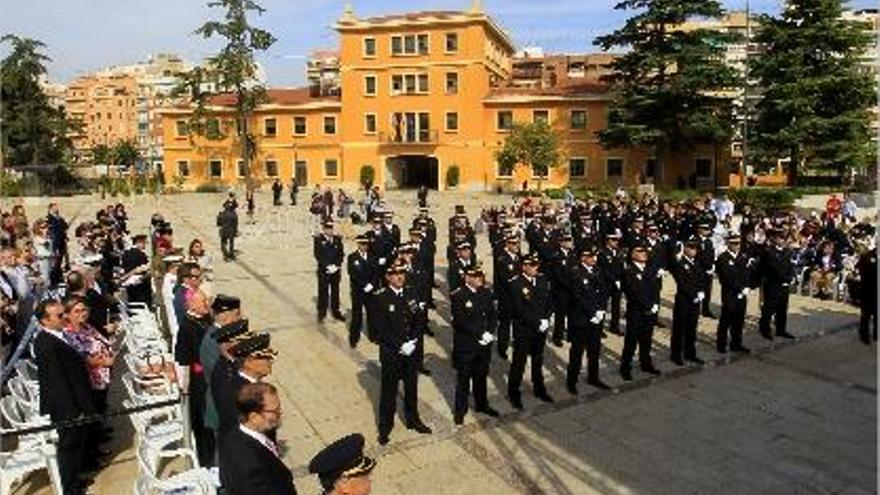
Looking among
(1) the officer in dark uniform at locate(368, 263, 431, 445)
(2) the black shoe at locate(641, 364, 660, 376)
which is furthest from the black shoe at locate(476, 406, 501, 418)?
(2) the black shoe at locate(641, 364, 660, 376)

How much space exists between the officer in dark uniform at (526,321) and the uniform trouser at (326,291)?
17.2 feet

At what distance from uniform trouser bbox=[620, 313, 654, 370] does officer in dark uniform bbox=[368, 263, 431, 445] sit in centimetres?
330

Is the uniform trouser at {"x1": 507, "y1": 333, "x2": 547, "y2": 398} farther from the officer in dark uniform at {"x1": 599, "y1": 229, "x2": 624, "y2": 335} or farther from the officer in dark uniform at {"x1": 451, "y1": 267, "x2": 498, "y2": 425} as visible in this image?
the officer in dark uniform at {"x1": 599, "y1": 229, "x2": 624, "y2": 335}

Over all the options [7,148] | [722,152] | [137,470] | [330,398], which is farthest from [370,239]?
[7,148]

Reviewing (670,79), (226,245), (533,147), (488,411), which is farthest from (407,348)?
(533,147)

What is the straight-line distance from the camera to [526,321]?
9.82m

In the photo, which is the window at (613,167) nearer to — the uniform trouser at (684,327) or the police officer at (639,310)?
the uniform trouser at (684,327)

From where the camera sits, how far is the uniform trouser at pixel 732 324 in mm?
12312

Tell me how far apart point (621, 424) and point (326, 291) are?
6812 millimetres

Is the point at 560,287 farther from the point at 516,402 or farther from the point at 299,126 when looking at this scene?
the point at 299,126

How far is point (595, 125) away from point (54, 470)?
48.5 m

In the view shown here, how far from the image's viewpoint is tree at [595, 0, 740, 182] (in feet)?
142

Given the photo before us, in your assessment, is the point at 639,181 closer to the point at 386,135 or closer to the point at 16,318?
the point at 386,135

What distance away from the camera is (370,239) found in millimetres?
14062
